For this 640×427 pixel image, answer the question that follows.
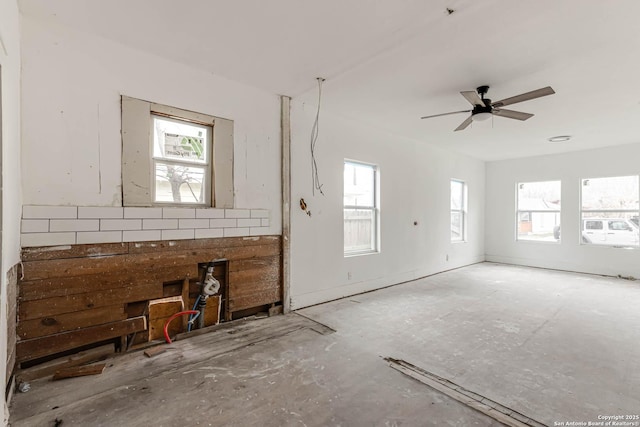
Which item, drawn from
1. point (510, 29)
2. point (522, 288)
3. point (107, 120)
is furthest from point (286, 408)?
point (522, 288)

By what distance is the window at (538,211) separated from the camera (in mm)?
6836

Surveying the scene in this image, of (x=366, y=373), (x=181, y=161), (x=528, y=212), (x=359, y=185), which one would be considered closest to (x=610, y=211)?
(x=528, y=212)

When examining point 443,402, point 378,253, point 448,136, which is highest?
point 448,136

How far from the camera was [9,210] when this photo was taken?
187cm

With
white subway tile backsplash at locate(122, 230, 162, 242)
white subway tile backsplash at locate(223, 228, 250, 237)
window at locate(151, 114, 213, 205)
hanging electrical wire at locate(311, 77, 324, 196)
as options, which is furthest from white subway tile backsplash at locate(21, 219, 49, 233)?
hanging electrical wire at locate(311, 77, 324, 196)

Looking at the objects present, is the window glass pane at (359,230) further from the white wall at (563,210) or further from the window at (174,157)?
the white wall at (563,210)

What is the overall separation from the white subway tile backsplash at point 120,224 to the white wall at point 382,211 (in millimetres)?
1799

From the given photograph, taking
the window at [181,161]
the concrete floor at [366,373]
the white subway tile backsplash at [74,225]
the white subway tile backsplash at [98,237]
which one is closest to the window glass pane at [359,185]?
the concrete floor at [366,373]

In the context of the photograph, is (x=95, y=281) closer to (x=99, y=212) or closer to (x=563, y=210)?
(x=99, y=212)

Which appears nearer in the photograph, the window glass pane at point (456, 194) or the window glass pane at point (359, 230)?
the window glass pane at point (359, 230)

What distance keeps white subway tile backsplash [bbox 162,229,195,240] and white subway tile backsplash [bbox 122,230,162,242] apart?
0.05 m

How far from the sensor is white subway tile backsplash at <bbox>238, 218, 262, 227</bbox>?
11.2 feet

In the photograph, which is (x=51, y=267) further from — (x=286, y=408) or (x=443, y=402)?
(x=443, y=402)

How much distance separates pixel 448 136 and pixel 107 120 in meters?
5.14
